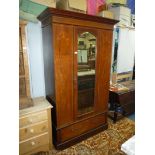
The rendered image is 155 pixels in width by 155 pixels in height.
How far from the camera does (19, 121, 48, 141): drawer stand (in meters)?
1.72

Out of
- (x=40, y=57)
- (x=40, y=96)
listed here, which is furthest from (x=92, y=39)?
(x=40, y=96)

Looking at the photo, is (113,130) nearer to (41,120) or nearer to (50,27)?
(41,120)

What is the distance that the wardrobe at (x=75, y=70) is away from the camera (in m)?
1.68

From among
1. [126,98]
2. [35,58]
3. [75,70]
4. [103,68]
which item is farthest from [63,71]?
[126,98]

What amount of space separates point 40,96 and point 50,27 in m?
1.16

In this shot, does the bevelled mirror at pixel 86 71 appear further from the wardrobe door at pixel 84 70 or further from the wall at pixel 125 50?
the wall at pixel 125 50

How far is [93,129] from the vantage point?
2330mm

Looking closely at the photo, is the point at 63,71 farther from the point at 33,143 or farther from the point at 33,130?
the point at 33,143

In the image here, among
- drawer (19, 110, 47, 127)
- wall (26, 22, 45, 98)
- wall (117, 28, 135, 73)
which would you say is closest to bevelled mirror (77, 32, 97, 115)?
drawer (19, 110, 47, 127)

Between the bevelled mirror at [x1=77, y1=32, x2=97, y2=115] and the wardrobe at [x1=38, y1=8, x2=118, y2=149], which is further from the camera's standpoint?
the bevelled mirror at [x1=77, y1=32, x2=97, y2=115]

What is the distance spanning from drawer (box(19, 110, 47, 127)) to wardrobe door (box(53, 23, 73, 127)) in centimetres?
21

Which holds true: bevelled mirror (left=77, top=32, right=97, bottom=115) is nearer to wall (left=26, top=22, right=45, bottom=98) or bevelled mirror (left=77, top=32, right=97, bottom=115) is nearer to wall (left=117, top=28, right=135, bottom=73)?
wall (left=26, top=22, right=45, bottom=98)

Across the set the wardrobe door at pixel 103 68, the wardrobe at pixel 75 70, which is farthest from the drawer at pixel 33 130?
the wardrobe door at pixel 103 68

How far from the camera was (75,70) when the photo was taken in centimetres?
187
